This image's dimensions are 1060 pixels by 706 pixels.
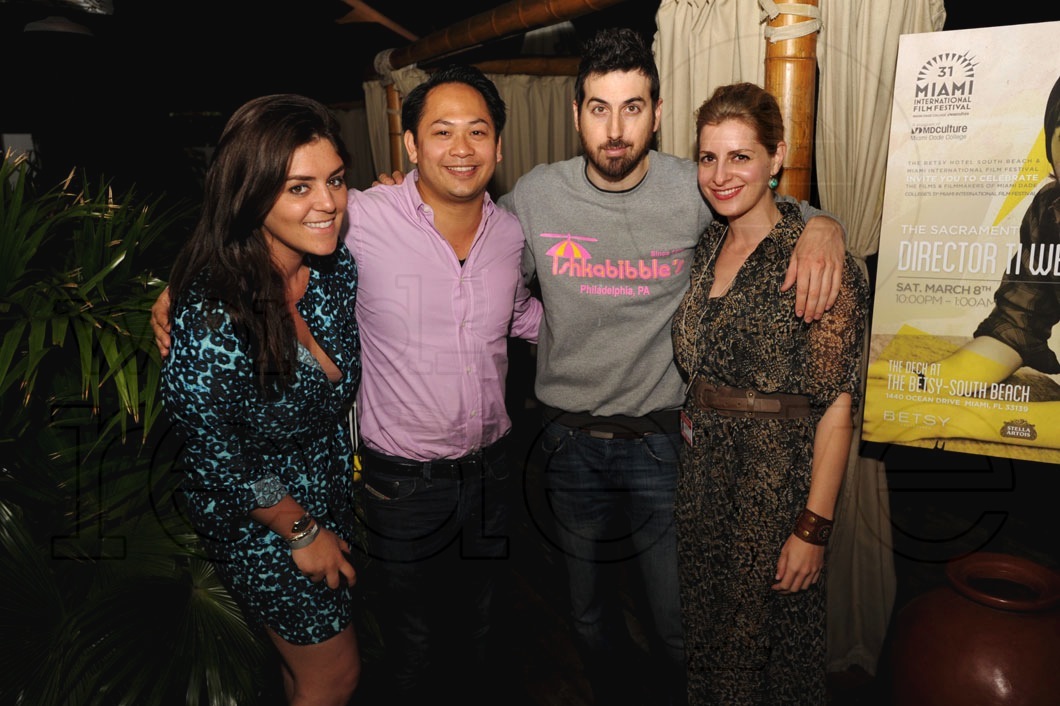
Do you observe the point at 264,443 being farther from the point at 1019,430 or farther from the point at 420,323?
the point at 1019,430

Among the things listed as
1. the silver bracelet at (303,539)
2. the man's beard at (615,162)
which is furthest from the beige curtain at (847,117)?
the silver bracelet at (303,539)

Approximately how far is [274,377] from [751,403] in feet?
3.39

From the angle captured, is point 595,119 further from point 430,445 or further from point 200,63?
point 200,63

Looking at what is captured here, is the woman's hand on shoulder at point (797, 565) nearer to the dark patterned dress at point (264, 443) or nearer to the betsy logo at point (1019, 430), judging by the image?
the betsy logo at point (1019, 430)

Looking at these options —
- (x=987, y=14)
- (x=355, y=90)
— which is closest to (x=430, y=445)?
(x=987, y=14)

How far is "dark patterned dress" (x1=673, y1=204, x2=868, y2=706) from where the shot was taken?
1511 millimetres

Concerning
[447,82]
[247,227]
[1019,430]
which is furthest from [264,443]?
[1019,430]

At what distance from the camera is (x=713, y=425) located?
1634mm

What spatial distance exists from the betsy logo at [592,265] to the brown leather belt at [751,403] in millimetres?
326

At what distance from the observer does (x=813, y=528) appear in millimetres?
1544

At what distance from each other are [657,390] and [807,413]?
404 mm

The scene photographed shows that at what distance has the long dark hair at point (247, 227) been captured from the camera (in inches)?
54.0

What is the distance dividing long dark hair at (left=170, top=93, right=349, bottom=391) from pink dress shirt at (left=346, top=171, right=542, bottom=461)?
1.25 ft

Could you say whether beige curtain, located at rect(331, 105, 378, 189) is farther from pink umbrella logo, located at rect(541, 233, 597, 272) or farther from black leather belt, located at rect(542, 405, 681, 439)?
black leather belt, located at rect(542, 405, 681, 439)
